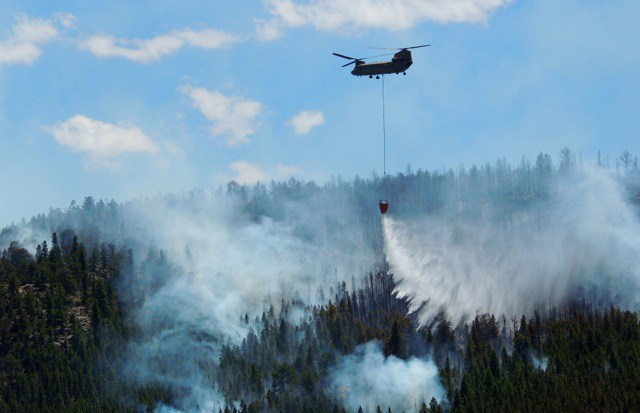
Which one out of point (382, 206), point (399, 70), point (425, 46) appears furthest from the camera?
point (382, 206)

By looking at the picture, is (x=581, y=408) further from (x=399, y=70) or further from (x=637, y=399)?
(x=399, y=70)

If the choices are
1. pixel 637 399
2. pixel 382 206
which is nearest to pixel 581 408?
pixel 637 399

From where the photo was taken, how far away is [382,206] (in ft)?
536

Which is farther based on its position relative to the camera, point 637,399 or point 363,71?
point 637,399

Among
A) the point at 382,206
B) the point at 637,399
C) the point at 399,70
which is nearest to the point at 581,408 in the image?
the point at 637,399

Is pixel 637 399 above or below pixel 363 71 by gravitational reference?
below

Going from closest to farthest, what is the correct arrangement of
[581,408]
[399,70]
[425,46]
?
1. [425,46]
2. [399,70]
3. [581,408]

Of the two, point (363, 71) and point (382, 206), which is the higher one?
point (363, 71)

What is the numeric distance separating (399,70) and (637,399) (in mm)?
107962

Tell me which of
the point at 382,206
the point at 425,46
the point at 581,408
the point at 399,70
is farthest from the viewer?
the point at 581,408

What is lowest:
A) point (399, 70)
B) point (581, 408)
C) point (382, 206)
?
point (581, 408)

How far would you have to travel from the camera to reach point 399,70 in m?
152

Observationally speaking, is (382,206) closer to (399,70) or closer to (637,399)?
(399,70)

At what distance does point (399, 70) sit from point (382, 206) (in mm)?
28326
